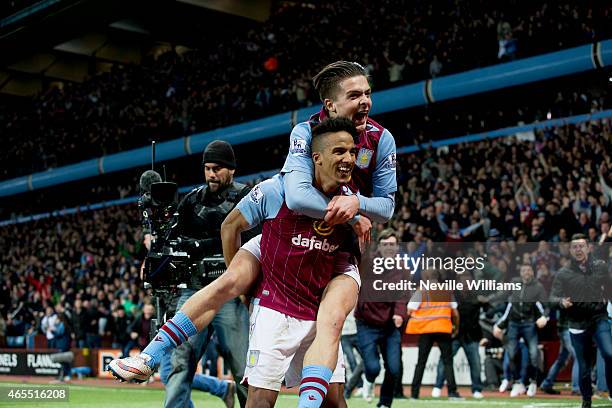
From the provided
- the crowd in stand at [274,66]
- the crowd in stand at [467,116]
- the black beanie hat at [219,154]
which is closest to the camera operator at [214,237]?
the black beanie hat at [219,154]

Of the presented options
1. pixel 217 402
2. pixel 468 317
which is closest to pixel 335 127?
pixel 217 402

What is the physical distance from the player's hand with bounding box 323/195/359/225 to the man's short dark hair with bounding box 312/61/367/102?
2.60 feet

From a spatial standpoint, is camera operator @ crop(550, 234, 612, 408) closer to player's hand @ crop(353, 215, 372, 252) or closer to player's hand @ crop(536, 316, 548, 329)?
player's hand @ crop(536, 316, 548, 329)

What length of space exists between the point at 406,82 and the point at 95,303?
395 inches

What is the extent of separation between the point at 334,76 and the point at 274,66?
25.3 metres

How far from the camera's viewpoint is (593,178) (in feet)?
55.4

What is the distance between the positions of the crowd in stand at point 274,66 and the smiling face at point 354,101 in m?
15.6

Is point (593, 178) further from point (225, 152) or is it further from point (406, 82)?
point (225, 152)

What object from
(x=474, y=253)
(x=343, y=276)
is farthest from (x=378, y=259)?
(x=343, y=276)

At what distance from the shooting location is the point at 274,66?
100 ft

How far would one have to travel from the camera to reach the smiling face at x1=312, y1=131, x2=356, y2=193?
202 inches

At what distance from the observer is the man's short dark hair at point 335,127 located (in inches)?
203

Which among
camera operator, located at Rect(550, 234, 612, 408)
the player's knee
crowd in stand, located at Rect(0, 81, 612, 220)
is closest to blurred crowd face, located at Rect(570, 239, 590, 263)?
camera operator, located at Rect(550, 234, 612, 408)

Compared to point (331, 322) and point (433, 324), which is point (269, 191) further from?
point (433, 324)
